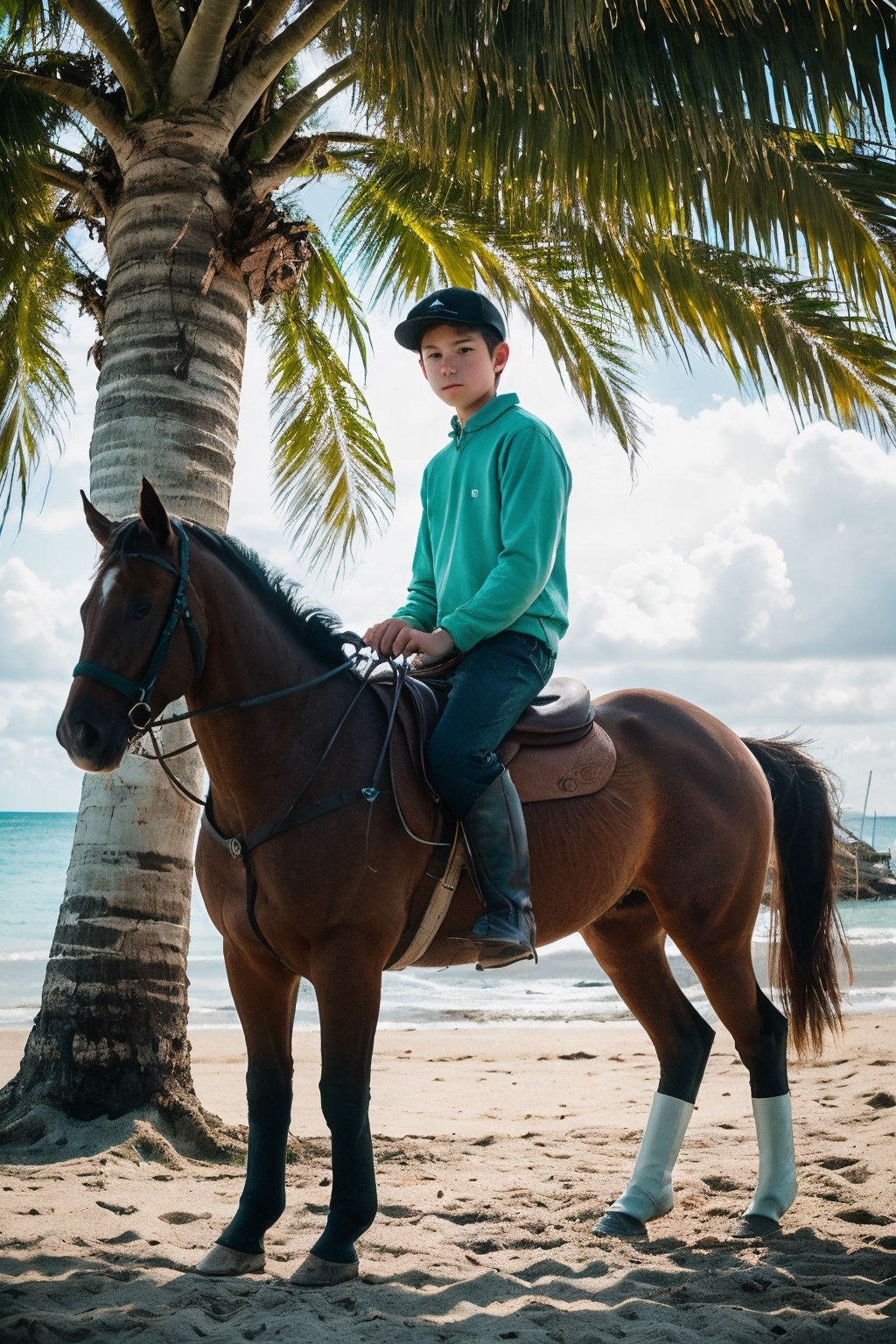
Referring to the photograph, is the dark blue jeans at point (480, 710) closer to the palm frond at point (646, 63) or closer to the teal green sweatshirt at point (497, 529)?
the teal green sweatshirt at point (497, 529)

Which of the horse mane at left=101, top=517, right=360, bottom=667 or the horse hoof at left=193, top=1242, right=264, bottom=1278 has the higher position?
the horse mane at left=101, top=517, right=360, bottom=667

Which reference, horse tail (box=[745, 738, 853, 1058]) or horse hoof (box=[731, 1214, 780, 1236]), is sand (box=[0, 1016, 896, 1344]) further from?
horse tail (box=[745, 738, 853, 1058])

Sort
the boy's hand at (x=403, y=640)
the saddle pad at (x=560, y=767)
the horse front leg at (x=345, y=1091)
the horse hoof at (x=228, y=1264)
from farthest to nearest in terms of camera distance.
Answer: the saddle pad at (x=560, y=767)
the boy's hand at (x=403, y=640)
the horse hoof at (x=228, y=1264)
the horse front leg at (x=345, y=1091)

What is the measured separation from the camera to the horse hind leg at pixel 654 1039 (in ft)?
13.0

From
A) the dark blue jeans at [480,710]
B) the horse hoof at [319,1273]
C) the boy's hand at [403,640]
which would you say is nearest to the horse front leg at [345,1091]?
the horse hoof at [319,1273]

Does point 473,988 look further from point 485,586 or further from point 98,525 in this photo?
point 98,525

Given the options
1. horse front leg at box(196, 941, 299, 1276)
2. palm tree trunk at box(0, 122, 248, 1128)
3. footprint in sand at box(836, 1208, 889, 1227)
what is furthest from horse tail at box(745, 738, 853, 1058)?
palm tree trunk at box(0, 122, 248, 1128)

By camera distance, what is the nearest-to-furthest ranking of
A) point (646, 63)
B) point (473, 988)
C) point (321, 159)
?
point (646, 63)
point (321, 159)
point (473, 988)

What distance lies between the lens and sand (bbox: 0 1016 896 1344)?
284 cm

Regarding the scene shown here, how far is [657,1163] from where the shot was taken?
404 cm

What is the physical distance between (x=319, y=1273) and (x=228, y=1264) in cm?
32

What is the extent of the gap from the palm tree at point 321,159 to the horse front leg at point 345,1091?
187cm

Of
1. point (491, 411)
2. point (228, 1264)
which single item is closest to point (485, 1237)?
point (228, 1264)

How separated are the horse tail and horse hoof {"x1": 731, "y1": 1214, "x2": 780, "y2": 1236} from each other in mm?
694
